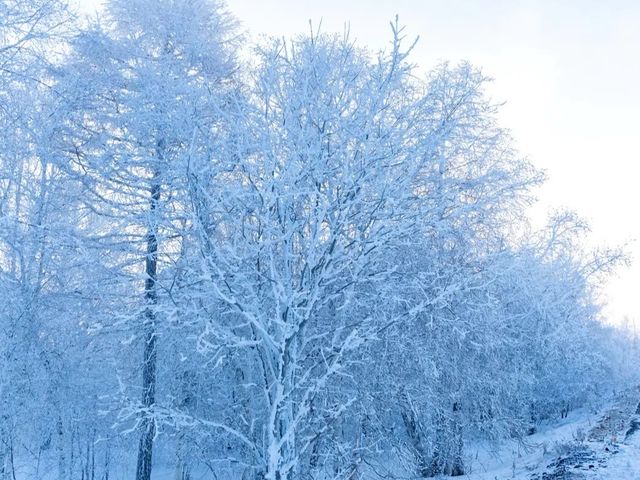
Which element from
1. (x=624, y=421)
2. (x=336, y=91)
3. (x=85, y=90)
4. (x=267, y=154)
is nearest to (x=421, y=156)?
(x=336, y=91)

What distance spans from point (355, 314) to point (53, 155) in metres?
5.52

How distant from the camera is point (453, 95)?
910cm

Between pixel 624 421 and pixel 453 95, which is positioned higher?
pixel 453 95

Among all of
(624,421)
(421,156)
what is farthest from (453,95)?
(624,421)

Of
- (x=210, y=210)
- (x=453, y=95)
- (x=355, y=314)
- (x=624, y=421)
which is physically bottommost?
(x=624, y=421)

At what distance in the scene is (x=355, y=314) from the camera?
276 inches

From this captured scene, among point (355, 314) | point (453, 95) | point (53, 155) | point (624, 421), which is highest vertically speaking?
point (453, 95)

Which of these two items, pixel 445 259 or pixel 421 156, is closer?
pixel 421 156

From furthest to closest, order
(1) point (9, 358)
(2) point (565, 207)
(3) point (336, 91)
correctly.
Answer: (2) point (565, 207) → (1) point (9, 358) → (3) point (336, 91)

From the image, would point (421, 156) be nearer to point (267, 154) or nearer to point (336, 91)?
point (336, 91)

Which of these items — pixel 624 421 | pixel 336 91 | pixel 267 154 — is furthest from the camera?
pixel 624 421

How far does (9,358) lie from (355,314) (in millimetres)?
5654

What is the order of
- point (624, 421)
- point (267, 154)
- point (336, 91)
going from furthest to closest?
point (624, 421), point (336, 91), point (267, 154)

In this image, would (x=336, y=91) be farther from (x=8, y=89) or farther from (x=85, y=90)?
(x=85, y=90)
